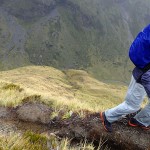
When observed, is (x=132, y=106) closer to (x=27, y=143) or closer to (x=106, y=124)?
(x=106, y=124)

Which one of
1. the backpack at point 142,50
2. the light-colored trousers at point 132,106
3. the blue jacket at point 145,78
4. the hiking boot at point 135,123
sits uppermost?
the backpack at point 142,50

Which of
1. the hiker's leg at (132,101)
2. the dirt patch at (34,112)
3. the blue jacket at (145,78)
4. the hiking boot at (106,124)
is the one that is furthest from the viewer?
the dirt patch at (34,112)

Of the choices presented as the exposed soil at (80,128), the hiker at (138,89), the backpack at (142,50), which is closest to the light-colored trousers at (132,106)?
the hiker at (138,89)

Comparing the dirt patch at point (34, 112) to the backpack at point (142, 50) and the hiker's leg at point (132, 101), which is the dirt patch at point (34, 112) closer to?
the hiker's leg at point (132, 101)

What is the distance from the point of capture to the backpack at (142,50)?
28.0 feet

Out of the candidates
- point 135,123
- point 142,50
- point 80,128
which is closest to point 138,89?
point 142,50

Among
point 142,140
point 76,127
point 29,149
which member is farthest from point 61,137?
point 29,149

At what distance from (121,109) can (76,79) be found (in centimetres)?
Answer: 17419

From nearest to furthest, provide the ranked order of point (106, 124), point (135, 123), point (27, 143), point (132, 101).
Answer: point (27, 143) < point (132, 101) < point (106, 124) < point (135, 123)

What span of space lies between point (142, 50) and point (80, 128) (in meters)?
3.20

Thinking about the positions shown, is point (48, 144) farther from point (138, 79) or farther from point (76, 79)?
point (76, 79)

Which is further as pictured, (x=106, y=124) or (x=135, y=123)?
(x=135, y=123)

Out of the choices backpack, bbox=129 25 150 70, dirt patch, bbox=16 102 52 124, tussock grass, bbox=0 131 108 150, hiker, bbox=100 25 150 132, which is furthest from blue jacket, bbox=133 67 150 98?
dirt patch, bbox=16 102 52 124

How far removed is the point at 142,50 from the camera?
8.58 meters
